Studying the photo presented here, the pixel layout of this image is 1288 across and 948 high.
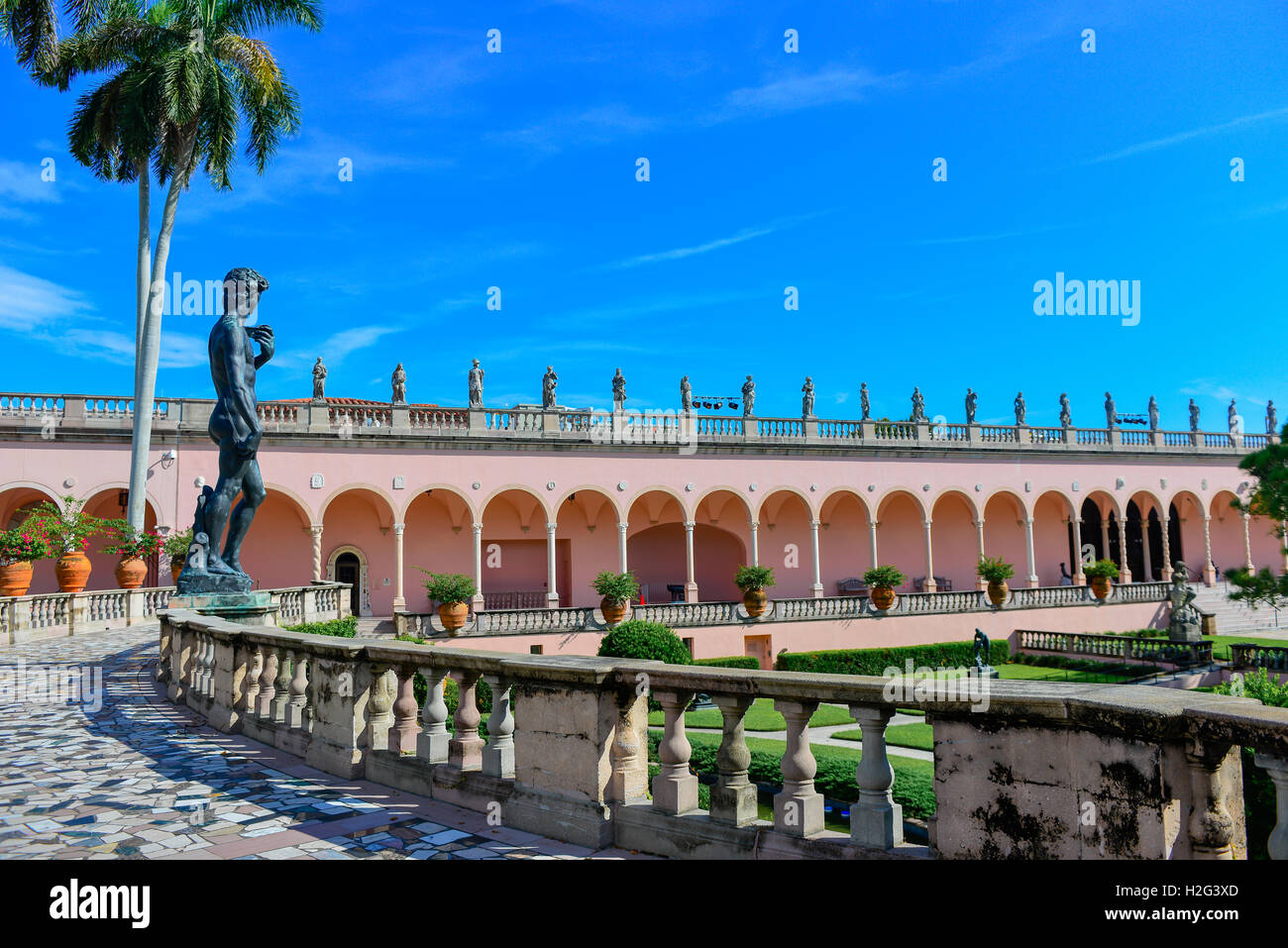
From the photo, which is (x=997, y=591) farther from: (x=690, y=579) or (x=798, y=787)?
(x=798, y=787)

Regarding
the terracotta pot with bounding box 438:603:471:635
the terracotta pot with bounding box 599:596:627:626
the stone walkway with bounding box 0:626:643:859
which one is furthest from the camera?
the terracotta pot with bounding box 599:596:627:626

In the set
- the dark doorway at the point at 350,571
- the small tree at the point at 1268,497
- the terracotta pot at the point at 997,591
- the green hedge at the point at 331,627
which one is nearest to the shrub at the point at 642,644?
the green hedge at the point at 331,627

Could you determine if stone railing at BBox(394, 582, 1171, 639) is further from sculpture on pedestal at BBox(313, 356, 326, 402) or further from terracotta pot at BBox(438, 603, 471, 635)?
sculpture on pedestal at BBox(313, 356, 326, 402)

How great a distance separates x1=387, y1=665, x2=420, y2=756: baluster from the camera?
18.2 feet

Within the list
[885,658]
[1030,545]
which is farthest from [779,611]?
[1030,545]

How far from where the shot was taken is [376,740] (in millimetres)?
5738

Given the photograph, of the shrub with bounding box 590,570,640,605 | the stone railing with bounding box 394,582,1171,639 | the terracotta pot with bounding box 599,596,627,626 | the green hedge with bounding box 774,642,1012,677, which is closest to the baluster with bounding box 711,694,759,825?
the stone railing with bounding box 394,582,1171,639

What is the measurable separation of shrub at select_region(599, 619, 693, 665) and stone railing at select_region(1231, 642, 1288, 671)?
586 inches

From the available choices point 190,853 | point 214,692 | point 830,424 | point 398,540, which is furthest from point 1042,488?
point 190,853

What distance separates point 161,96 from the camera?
19.3 meters

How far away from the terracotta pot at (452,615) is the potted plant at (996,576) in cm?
1709

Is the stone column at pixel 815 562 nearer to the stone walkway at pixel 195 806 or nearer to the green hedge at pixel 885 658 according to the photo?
the green hedge at pixel 885 658

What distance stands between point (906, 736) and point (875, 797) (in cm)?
1329

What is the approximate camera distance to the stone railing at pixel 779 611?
2314 cm
